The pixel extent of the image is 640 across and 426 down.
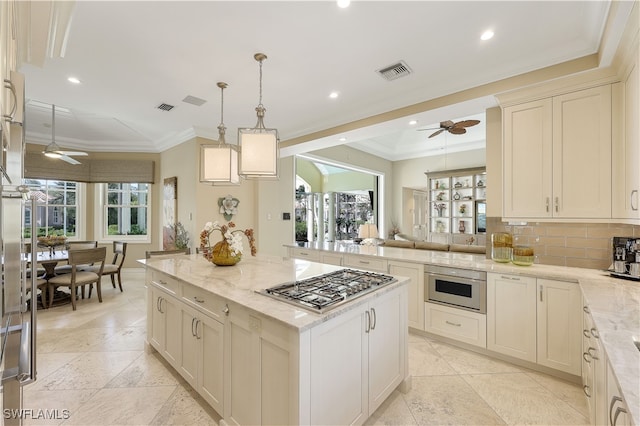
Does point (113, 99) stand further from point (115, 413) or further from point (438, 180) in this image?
point (438, 180)

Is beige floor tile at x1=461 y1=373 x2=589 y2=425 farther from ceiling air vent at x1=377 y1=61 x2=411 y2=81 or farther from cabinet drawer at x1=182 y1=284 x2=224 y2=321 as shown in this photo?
ceiling air vent at x1=377 y1=61 x2=411 y2=81

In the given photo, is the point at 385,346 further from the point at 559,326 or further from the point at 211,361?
the point at 559,326

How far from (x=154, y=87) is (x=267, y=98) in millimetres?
1289

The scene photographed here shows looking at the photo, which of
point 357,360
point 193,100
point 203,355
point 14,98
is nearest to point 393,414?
point 357,360

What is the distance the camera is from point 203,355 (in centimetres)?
195

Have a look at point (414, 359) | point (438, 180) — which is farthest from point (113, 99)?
point (438, 180)

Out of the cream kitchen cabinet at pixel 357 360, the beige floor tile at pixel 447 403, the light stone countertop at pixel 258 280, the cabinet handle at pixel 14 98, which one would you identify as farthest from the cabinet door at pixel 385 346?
the cabinet handle at pixel 14 98

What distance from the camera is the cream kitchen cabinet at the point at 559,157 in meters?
2.34

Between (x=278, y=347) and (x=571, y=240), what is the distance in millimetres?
2954

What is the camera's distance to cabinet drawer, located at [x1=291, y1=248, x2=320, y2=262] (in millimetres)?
4375

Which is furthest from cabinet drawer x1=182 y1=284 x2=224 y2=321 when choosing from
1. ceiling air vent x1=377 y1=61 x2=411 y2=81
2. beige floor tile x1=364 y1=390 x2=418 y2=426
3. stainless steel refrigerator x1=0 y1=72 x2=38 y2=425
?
ceiling air vent x1=377 y1=61 x2=411 y2=81

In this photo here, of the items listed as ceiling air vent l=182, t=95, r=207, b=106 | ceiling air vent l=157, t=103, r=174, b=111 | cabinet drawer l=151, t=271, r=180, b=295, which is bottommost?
cabinet drawer l=151, t=271, r=180, b=295

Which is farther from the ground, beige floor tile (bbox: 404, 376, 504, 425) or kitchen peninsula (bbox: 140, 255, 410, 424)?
kitchen peninsula (bbox: 140, 255, 410, 424)

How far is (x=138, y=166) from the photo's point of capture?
20.0 ft
